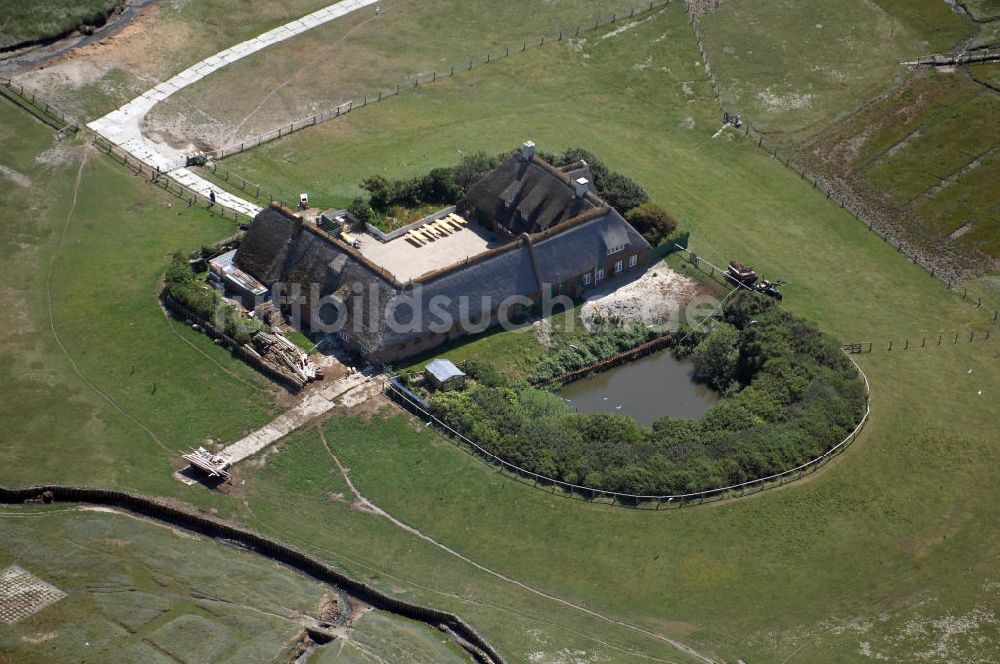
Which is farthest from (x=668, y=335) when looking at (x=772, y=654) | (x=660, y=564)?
(x=772, y=654)

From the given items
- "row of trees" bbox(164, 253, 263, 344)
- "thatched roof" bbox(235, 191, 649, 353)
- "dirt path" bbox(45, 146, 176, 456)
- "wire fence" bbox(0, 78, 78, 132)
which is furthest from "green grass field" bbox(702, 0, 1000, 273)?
"wire fence" bbox(0, 78, 78, 132)

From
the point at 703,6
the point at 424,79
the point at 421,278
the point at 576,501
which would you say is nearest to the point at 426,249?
the point at 421,278

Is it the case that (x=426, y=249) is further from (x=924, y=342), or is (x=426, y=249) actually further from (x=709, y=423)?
(x=924, y=342)

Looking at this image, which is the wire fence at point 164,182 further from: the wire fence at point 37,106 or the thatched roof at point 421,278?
the thatched roof at point 421,278

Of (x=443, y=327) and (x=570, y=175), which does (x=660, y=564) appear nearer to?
(x=443, y=327)

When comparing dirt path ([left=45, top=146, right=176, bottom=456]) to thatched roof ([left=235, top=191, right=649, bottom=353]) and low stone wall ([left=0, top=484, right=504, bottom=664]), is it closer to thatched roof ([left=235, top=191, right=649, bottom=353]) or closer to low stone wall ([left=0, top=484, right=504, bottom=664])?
low stone wall ([left=0, top=484, right=504, bottom=664])

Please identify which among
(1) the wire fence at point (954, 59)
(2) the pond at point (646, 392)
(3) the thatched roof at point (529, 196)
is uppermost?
(1) the wire fence at point (954, 59)

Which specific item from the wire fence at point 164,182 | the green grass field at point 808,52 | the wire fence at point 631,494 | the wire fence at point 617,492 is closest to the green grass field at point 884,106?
the green grass field at point 808,52
